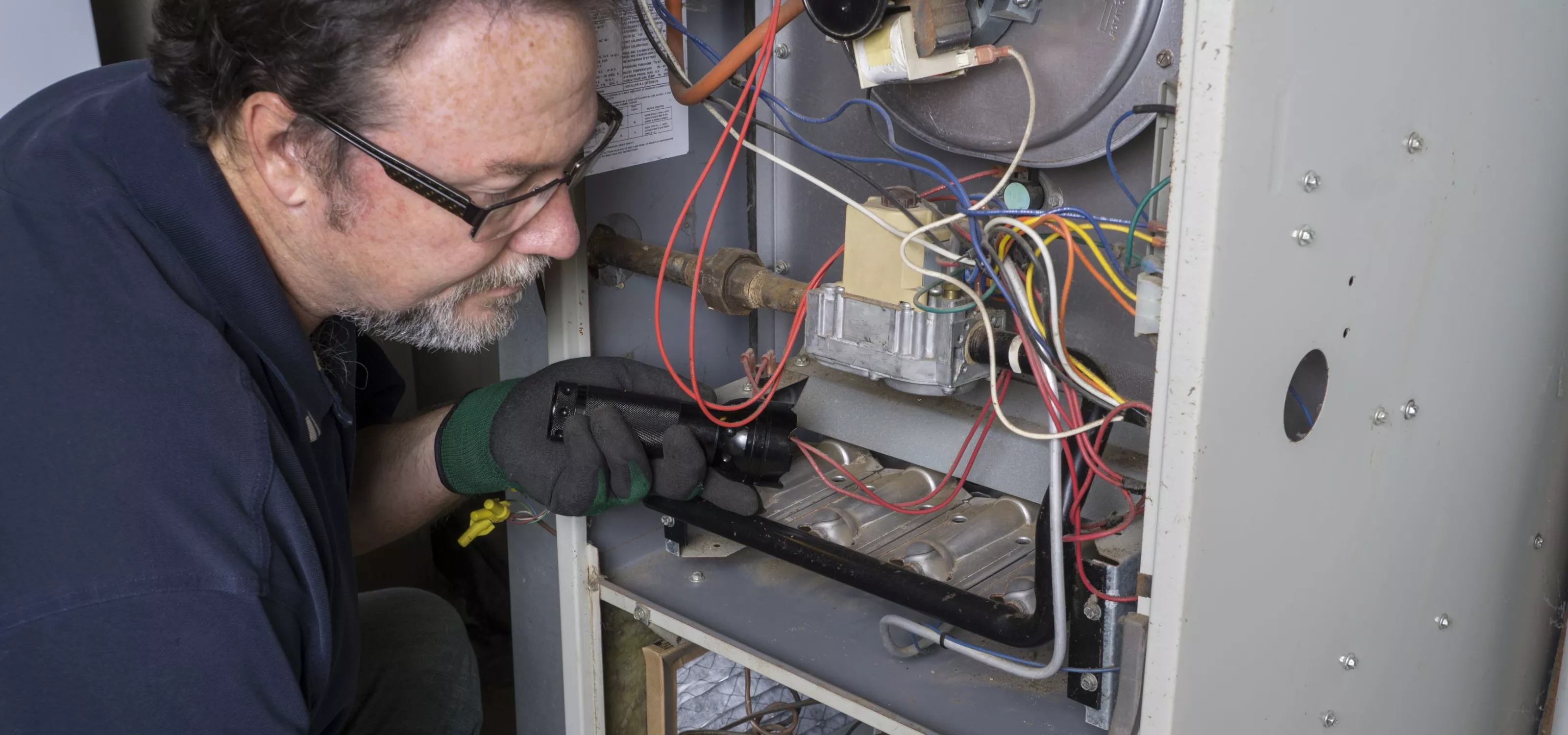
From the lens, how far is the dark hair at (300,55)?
31.8 inches

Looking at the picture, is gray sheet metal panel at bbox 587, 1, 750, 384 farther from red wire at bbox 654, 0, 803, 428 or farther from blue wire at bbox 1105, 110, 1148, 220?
blue wire at bbox 1105, 110, 1148, 220

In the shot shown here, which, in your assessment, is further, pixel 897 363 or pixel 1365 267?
pixel 897 363

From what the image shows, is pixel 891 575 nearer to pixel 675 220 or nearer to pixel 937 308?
pixel 937 308

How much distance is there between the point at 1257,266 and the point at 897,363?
36 cm

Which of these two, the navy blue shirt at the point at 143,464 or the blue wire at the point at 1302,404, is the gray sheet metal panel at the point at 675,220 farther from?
the blue wire at the point at 1302,404

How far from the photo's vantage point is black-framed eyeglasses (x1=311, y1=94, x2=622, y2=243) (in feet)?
2.78

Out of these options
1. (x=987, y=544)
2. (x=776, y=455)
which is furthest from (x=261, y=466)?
(x=987, y=544)

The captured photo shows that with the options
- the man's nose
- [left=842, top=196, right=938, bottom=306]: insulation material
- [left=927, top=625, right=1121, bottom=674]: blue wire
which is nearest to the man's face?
the man's nose

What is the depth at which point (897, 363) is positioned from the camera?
96cm

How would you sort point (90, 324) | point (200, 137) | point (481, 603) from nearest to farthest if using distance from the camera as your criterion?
point (90, 324) → point (200, 137) → point (481, 603)

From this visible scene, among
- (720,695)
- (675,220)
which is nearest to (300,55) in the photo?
(675,220)

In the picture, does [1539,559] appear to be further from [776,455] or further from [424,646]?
[424,646]

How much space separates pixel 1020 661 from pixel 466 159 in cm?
58

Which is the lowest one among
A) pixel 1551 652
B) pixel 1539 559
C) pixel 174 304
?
pixel 1551 652
